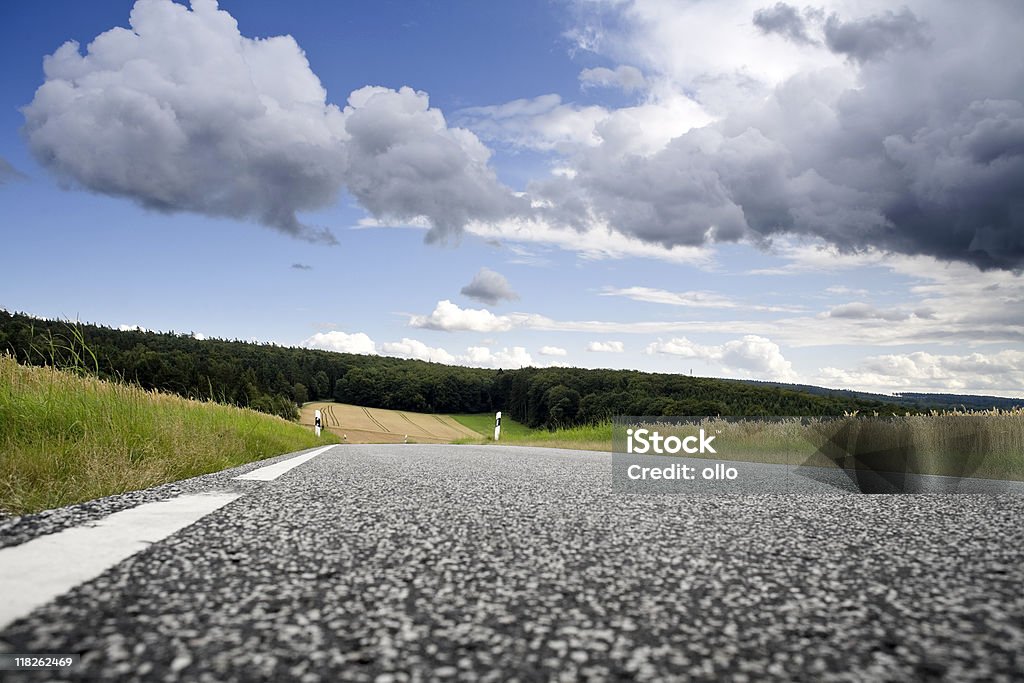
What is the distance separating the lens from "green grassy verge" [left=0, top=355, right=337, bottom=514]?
5176 millimetres

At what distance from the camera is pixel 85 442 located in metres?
6.41

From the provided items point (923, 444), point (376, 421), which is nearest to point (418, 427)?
point (376, 421)

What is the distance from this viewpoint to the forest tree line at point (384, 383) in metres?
14.1

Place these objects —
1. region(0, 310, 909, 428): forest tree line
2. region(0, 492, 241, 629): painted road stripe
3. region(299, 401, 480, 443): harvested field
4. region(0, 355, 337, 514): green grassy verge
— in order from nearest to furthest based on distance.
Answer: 1. region(0, 492, 241, 629): painted road stripe
2. region(0, 355, 337, 514): green grassy verge
3. region(0, 310, 909, 428): forest tree line
4. region(299, 401, 480, 443): harvested field

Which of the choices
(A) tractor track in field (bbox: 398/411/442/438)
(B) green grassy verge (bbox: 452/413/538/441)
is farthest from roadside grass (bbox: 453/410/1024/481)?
(B) green grassy verge (bbox: 452/413/538/441)

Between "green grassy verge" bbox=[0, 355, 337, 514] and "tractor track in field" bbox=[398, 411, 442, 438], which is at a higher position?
"green grassy verge" bbox=[0, 355, 337, 514]

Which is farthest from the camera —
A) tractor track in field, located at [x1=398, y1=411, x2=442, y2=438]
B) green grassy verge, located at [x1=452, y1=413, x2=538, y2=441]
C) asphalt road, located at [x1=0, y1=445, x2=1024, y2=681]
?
green grassy verge, located at [x1=452, y1=413, x2=538, y2=441]

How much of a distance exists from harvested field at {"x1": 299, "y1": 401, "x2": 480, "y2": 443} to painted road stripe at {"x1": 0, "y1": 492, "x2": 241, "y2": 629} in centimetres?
3700

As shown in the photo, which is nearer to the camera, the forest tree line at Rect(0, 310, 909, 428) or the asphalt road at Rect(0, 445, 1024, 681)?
the asphalt road at Rect(0, 445, 1024, 681)

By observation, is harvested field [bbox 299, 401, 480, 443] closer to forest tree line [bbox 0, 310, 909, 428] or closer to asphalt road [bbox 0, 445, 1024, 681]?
forest tree line [bbox 0, 310, 909, 428]

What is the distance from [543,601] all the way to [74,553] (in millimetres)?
2095

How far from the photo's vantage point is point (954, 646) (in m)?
2.04

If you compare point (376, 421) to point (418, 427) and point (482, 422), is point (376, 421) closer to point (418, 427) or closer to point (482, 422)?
point (418, 427)

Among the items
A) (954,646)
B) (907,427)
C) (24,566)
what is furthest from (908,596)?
(907,427)
